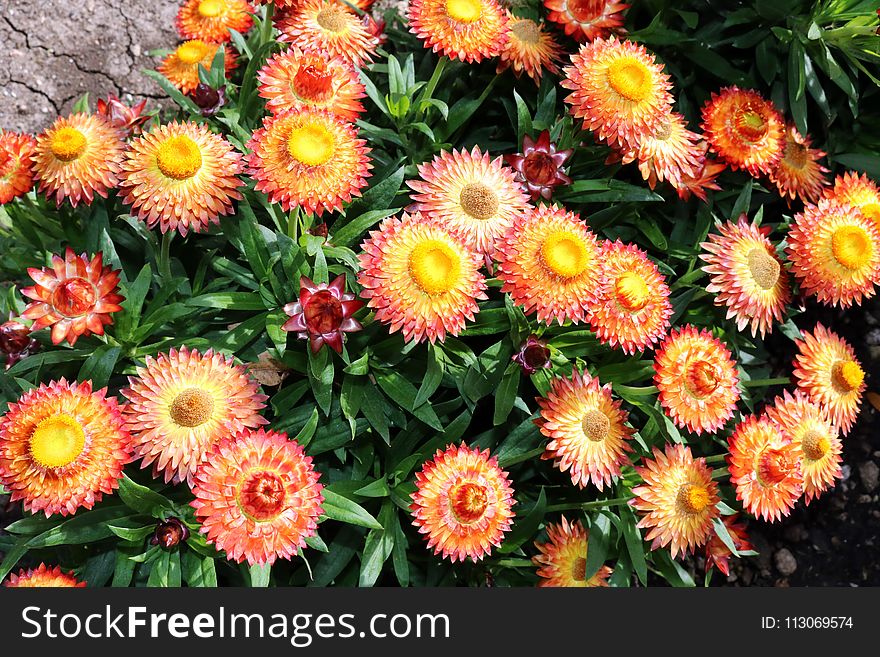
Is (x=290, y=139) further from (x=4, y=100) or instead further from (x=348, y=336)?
(x=4, y=100)

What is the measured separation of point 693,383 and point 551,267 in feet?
1.99

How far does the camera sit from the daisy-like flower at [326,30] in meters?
2.78

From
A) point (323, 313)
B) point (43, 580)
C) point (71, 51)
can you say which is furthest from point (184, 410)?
point (71, 51)

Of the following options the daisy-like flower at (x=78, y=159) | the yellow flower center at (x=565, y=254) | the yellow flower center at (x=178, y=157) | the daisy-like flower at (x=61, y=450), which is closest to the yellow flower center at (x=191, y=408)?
the daisy-like flower at (x=61, y=450)

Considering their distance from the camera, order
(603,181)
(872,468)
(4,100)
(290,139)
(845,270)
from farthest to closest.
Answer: (4,100) → (872,468) → (603,181) → (845,270) → (290,139)

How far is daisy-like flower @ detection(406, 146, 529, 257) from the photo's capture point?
8.07 ft

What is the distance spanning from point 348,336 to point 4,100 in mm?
2553

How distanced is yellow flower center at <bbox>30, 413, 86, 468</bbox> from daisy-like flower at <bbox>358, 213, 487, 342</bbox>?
0.89 metres

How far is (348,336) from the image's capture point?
8.48 feet

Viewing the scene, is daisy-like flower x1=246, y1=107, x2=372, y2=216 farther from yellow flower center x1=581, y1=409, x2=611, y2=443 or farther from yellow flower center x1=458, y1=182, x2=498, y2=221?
yellow flower center x1=581, y1=409, x2=611, y2=443

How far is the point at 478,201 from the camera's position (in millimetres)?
2469

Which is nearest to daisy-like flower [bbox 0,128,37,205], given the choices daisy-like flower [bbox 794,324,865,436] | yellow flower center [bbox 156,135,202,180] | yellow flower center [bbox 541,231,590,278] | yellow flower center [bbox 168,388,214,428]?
yellow flower center [bbox 156,135,202,180]

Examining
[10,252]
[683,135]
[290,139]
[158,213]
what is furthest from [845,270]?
[10,252]

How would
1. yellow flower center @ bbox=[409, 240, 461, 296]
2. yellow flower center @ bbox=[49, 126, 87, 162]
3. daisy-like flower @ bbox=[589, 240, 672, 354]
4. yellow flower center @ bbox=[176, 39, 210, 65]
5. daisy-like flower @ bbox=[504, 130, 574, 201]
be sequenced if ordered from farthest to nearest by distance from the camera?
yellow flower center @ bbox=[176, 39, 210, 65], daisy-like flower @ bbox=[504, 130, 574, 201], yellow flower center @ bbox=[49, 126, 87, 162], daisy-like flower @ bbox=[589, 240, 672, 354], yellow flower center @ bbox=[409, 240, 461, 296]
